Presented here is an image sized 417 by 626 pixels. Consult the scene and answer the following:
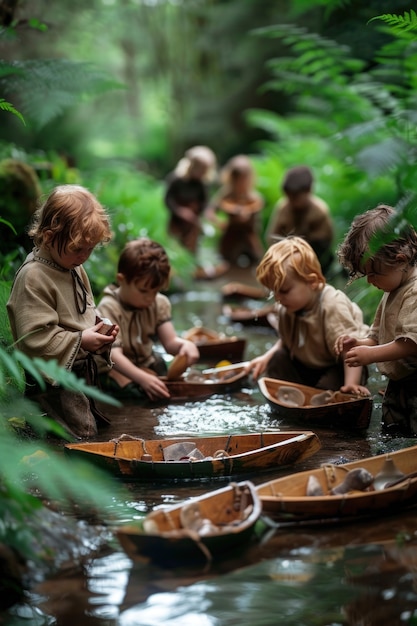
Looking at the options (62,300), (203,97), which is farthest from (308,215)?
(203,97)

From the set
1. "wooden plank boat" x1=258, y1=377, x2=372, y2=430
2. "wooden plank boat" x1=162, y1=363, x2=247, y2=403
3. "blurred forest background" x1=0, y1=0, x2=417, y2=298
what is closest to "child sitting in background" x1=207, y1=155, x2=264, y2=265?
"blurred forest background" x1=0, y1=0, x2=417, y2=298

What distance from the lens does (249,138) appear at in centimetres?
1964

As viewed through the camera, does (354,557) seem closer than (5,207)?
Yes

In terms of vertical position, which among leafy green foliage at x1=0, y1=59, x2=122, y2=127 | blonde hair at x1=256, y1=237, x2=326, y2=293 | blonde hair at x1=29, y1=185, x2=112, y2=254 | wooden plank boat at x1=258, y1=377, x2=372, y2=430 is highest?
leafy green foliage at x1=0, y1=59, x2=122, y2=127

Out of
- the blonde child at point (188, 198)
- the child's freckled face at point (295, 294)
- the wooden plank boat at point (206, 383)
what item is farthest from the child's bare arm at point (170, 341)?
the blonde child at point (188, 198)

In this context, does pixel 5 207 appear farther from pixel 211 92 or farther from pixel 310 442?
pixel 211 92

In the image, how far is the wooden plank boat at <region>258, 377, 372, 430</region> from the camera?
4.70 m

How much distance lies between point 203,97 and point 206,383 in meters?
16.1

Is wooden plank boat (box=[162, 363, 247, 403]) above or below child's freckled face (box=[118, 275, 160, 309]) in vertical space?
below

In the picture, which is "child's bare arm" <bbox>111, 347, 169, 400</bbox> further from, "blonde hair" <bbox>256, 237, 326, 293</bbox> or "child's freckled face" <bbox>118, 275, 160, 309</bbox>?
"blonde hair" <bbox>256, 237, 326, 293</bbox>

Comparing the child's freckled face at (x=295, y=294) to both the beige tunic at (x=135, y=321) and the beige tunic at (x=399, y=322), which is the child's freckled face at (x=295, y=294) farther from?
the beige tunic at (x=135, y=321)

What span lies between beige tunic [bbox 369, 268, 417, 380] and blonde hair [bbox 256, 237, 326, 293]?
0.59 meters

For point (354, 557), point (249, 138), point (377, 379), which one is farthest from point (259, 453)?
point (249, 138)

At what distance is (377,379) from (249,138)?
14.2 metres
